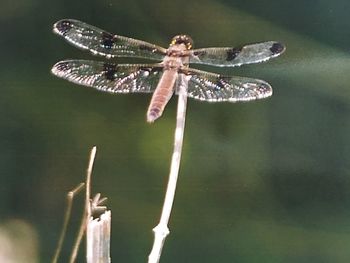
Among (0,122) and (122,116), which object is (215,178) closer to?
(122,116)

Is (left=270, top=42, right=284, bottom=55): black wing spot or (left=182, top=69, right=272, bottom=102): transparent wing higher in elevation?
(left=270, top=42, right=284, bottom=55): black wing spot

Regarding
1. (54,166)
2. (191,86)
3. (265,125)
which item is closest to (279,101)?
(265,125)

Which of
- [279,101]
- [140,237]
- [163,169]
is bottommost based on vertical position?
[140,237]

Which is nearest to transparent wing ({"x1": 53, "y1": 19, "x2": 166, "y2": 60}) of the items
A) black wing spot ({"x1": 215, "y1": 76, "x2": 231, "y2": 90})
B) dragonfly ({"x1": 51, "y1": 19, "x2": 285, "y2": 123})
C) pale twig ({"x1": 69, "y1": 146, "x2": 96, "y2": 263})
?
dragonfly ({"x1": 51, "y1": 19, "x2": 285, "y2": 123})

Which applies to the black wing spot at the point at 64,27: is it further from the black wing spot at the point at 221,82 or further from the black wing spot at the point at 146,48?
the black wing spot at the point at 221,82

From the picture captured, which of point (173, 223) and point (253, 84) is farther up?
point (253, 84)

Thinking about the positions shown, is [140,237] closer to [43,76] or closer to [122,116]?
[122,116]

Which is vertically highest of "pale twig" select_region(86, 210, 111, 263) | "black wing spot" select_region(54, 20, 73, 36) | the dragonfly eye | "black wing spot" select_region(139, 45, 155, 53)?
"black wing spot" select_region(54, 20, 73, 36)

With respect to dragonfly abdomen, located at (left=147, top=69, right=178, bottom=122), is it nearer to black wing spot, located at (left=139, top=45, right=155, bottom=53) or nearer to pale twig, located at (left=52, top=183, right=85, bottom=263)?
black wing spot, located at (left=139, top=45, right=155, bottom=53)
